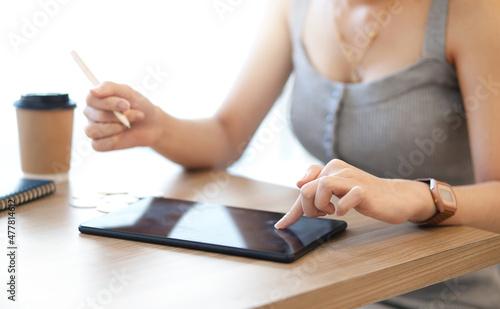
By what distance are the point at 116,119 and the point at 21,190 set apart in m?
0.19

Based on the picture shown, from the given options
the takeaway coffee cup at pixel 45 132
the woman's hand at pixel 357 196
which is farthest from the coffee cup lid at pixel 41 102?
the woman's hand at pixel 357 196

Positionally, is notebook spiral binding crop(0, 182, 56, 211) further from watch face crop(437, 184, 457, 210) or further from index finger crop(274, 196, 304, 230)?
watch face crop(437, 184, 457, 210)

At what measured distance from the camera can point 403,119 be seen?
114 centimetres

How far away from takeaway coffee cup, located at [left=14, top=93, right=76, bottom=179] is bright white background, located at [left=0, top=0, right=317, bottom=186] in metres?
0.63

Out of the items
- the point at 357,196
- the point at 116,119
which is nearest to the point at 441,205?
the point at 357,196

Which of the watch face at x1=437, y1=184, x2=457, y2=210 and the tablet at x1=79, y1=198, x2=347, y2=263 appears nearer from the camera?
the tablet at x1=79, y1=198, x2=347, y2=263

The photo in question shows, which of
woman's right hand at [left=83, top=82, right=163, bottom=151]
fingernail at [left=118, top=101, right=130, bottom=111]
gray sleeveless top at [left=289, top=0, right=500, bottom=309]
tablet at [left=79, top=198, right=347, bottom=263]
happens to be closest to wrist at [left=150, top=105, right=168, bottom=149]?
woman's right hand at [left=83, top=82, right=163, bottom=151]

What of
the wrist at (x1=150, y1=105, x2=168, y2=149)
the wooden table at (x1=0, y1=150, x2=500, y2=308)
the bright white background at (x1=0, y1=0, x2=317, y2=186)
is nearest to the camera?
the wooden table at (x1=0, y1=150, x2=500, y2=308)

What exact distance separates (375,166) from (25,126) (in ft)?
2.27

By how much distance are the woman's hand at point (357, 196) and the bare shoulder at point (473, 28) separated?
35 centimetres

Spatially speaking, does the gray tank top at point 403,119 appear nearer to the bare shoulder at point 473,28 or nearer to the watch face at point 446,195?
the bare shoulder at point 473,28

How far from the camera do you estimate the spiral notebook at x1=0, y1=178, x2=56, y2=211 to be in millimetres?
829

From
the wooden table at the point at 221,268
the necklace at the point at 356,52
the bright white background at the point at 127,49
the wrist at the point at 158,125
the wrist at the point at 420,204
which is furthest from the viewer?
the bright white background at the point at 127,49

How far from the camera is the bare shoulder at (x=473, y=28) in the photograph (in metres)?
0.99
